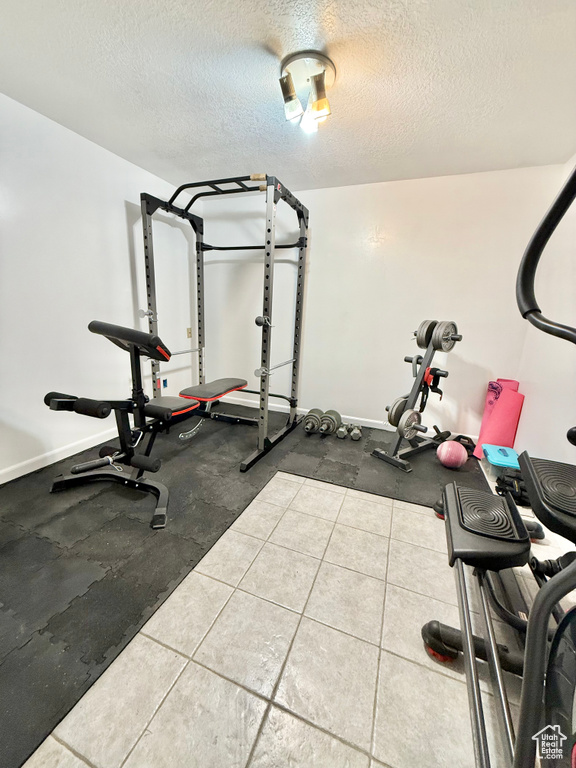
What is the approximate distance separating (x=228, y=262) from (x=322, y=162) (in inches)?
61.1

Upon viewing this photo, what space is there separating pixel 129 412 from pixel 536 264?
7.09 ft

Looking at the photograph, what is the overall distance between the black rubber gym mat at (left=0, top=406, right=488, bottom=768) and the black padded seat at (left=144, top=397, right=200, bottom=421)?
576 mm

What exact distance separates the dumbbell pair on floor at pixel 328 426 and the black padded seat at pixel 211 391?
86 centimetres

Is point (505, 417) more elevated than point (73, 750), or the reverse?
point (505, 417)

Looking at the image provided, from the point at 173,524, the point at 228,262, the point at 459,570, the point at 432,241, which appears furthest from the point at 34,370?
the point at 432,241

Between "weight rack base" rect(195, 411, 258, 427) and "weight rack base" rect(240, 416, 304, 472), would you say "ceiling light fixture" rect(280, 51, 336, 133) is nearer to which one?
"weight rack base" rect(240, 416, 304, 472)

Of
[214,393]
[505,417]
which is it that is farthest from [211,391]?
[505,417]

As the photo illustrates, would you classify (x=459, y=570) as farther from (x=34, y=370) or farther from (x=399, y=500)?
(x=34, y=370)

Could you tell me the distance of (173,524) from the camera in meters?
1.75

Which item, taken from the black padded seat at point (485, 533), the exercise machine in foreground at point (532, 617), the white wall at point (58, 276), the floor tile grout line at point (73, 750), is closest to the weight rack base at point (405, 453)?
the black padded seat at point (485, 533)

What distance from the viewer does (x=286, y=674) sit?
3.41 feet

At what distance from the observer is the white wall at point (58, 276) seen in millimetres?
1956

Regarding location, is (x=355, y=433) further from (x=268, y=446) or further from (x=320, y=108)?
(x=320, y=108)

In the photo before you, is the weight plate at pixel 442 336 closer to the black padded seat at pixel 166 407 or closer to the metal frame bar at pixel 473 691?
the metal frame bar at pixel 473 691
